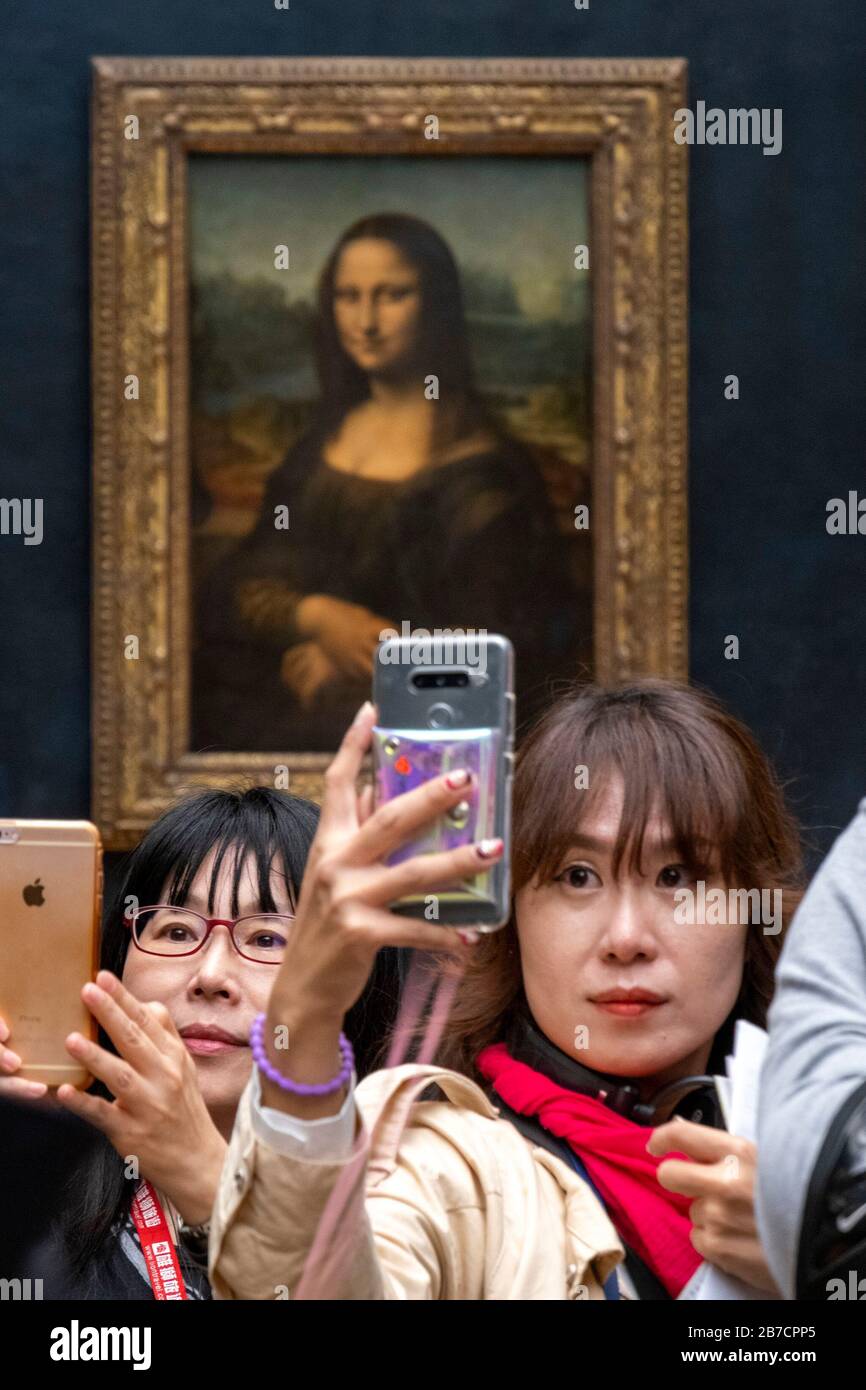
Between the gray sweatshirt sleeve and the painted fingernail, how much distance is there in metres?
0.26

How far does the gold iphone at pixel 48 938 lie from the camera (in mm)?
2260

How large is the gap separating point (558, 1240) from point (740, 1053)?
0.43m

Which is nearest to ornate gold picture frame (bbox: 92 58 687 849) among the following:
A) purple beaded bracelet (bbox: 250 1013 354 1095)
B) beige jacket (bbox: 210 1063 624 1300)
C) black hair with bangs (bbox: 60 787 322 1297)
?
black hair with bangs (bbox: 60 787 322 1297)

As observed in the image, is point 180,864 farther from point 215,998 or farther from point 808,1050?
point 808,1050

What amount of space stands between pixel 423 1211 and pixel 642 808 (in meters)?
0.61

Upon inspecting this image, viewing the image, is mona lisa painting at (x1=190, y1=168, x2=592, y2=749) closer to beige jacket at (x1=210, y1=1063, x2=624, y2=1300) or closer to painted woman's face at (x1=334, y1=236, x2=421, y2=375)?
painted woman's face at (x1=334, y1=236, x2=421, y2=375)

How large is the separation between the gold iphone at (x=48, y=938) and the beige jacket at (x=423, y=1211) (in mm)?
363

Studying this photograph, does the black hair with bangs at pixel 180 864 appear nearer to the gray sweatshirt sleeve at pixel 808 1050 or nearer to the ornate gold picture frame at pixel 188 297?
the gray sweatshirt sleeve at pixel 808 1050

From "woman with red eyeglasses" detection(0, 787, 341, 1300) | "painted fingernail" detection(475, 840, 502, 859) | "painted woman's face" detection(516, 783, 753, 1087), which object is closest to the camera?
"painted fingernail" detection(475, 840, 502, 859)

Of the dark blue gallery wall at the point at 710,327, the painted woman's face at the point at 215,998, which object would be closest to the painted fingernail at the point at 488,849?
the painted woman's face at the point at 215,998

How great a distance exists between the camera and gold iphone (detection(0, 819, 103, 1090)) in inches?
89.0

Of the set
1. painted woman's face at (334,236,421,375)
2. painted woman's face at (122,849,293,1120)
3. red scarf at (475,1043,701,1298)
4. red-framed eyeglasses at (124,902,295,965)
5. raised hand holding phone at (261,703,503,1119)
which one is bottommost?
red scarf at (475,1043,701,1298)

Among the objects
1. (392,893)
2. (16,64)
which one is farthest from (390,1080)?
(16,64)
